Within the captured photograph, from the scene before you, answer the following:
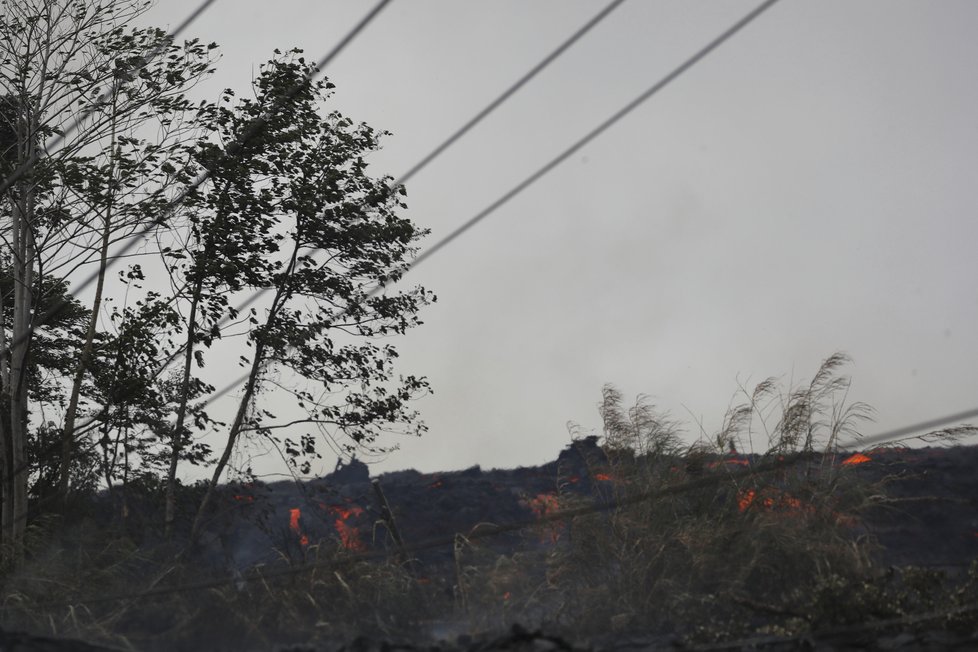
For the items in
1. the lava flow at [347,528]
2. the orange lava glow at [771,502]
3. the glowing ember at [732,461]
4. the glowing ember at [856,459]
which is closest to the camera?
the orange lava glow at [771,502]

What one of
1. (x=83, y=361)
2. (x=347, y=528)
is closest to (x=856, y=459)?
(x=347, y=528)

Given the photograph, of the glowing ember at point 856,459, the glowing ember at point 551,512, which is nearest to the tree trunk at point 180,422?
the glowing ember at point 551,512

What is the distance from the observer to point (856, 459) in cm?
1052

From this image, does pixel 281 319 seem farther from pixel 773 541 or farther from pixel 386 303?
pixel 773 541

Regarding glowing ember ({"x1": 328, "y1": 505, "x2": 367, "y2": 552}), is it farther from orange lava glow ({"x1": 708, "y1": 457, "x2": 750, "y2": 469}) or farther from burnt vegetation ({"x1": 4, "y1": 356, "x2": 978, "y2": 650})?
orange lava glow ({"x1": 708, "y1": 457, "x2": 750, "y2": 469})

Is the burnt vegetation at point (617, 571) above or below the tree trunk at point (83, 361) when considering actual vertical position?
below

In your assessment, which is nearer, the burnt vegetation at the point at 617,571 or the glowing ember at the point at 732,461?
the burnt vegetation at the point at 617,571

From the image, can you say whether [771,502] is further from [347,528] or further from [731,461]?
[347,528]

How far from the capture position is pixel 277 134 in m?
13.3

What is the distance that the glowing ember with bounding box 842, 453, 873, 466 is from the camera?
10.0m

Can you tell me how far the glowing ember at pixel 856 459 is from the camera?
10024 mm

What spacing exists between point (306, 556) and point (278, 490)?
9.10 meters

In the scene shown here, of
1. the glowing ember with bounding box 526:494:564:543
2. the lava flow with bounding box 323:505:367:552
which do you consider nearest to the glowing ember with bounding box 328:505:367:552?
the lava flow with bounding box 323:505:367:552

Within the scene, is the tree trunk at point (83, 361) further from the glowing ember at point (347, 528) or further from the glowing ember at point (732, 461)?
the glowing ember at point (732, 461)
